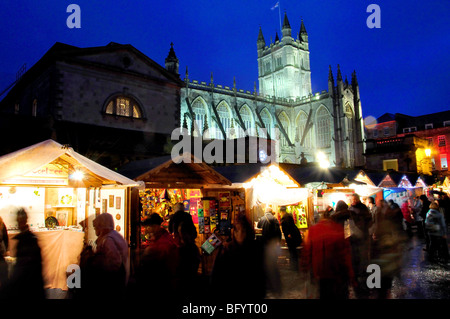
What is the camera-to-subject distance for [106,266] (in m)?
3.62

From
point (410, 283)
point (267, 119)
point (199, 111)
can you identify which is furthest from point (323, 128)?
point (410, 283)

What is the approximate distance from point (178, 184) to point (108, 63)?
34.7 feet

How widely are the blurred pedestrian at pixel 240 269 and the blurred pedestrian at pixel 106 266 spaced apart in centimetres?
123

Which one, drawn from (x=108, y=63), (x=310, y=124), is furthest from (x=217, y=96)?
(x=108, y=63)

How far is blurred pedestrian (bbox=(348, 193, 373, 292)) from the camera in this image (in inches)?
285

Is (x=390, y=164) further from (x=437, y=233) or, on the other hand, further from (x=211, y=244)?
(x=211, y=244)

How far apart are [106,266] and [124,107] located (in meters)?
14.8

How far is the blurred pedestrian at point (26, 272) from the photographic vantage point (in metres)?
4.04

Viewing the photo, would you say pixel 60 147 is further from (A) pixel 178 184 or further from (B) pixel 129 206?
(A) pixel 178 184

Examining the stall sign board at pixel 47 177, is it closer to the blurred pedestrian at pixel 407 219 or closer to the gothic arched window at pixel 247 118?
the blurred pedestrian at pixel 407 219

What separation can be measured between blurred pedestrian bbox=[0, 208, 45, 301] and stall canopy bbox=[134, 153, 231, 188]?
13.1ft

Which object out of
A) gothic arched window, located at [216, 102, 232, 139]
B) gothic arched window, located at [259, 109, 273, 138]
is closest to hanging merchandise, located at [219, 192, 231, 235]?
gothic arched window, located at [216, 102, 232, 139]

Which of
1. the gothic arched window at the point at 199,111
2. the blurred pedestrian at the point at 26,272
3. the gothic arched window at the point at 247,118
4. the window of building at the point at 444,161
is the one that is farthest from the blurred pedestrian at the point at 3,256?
the window of building at the point at 444,161

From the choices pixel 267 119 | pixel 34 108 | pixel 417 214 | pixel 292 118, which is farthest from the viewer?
pixel 292 118
